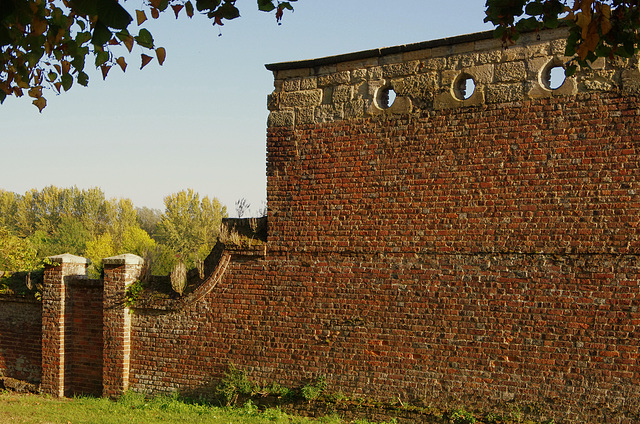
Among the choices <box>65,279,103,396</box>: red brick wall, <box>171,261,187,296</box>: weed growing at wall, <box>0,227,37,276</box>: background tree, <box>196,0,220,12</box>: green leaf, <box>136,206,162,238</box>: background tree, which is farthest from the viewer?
<box>136,206,162,238</box>: background tree

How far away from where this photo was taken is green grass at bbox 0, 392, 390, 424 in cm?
878

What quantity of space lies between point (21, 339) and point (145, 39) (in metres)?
8.85

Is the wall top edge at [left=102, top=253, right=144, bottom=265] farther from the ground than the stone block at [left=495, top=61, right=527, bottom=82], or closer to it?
closer to it

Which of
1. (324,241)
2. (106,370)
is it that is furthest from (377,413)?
(106,370)

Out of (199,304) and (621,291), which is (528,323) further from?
(199,304)

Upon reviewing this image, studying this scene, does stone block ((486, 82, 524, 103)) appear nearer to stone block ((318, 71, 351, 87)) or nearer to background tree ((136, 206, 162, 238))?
stone block ((318, 71, 351, 87))

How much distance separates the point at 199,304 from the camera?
9.90 metres

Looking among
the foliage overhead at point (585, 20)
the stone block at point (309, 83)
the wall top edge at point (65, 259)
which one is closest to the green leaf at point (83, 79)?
the foliage overhead at point (585, 20)

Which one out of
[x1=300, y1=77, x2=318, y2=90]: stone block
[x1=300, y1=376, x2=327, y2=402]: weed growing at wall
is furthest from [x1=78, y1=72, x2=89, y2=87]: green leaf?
[x1=300, y1=376, x2=327, y2=402]: weed growing at wall

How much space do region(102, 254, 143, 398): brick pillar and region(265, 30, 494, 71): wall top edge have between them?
409 centimetres

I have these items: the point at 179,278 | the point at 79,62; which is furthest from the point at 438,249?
the point at 79,62

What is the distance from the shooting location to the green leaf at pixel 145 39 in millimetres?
4545

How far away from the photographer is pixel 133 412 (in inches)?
371

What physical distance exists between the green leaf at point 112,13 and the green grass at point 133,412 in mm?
6290
